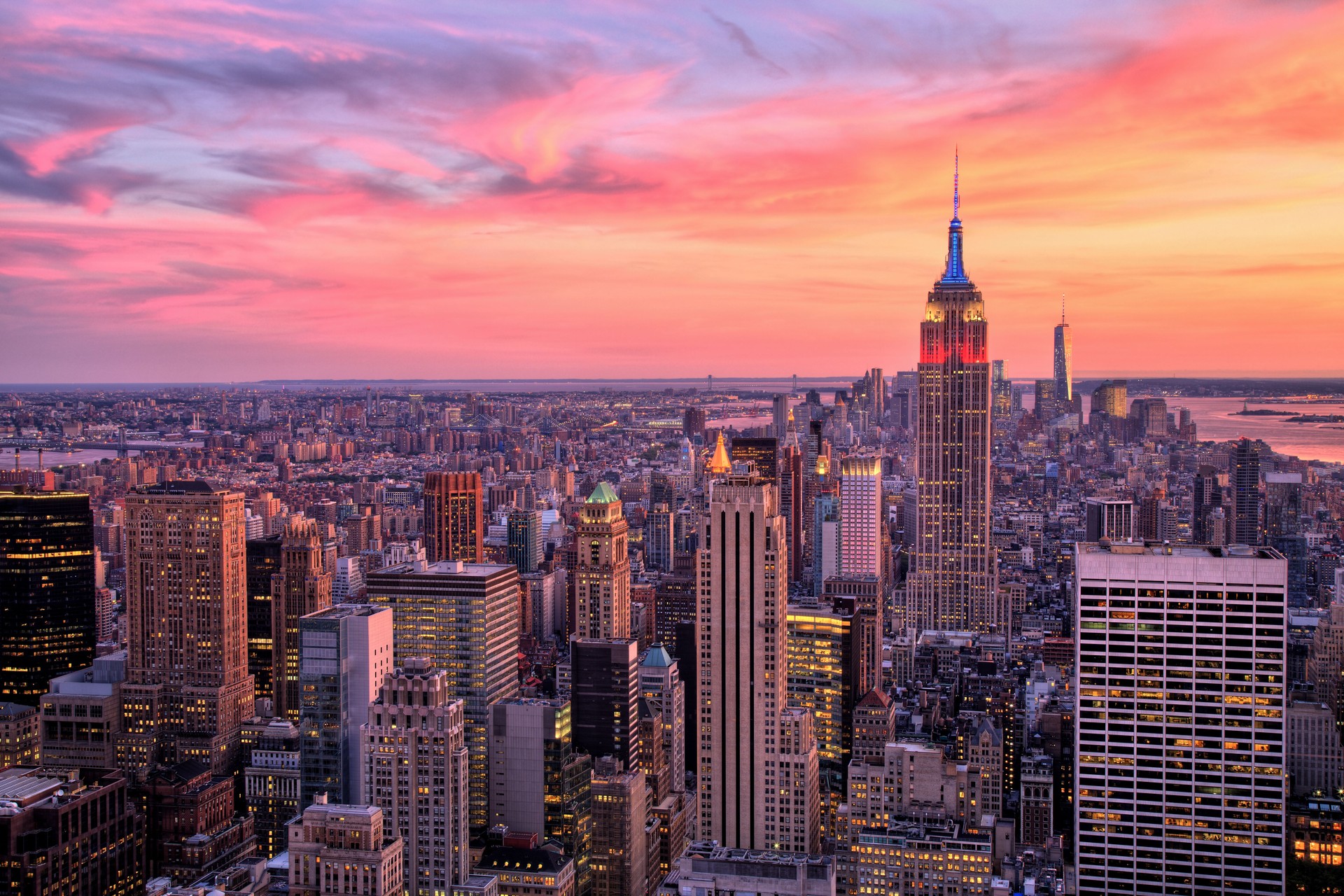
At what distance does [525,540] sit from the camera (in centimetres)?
11006

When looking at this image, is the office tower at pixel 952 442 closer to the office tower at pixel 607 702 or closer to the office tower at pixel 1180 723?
the office tower at pixel 607 702

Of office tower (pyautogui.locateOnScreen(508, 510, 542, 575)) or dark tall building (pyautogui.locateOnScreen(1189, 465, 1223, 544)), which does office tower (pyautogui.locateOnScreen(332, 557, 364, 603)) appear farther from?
dark tall building (pyautogui.locateOnScreen(1189, 465, 1223, 544))

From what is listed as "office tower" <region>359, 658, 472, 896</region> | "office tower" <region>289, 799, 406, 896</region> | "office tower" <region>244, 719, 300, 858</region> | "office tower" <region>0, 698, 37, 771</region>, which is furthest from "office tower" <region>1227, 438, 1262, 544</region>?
"office tower" <region>0, 698, 37, 771</region>

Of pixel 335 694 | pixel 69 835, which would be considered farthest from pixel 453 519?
pixel 69 835

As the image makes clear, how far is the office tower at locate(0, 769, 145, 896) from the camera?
4394 centimetres

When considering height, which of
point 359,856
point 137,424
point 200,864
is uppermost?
point 137,424

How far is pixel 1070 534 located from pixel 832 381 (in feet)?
98.8

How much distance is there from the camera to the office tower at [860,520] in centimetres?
11044

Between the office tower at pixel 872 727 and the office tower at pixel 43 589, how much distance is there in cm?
4328

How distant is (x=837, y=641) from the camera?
64000 millimetres

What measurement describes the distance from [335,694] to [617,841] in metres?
13.1

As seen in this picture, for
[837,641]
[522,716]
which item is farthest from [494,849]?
[837,641]

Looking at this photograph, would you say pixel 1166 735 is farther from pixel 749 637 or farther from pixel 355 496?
pixel 355 496

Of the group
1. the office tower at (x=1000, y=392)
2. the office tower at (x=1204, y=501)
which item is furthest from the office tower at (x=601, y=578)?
the office tower at (x=1000, y=392)
